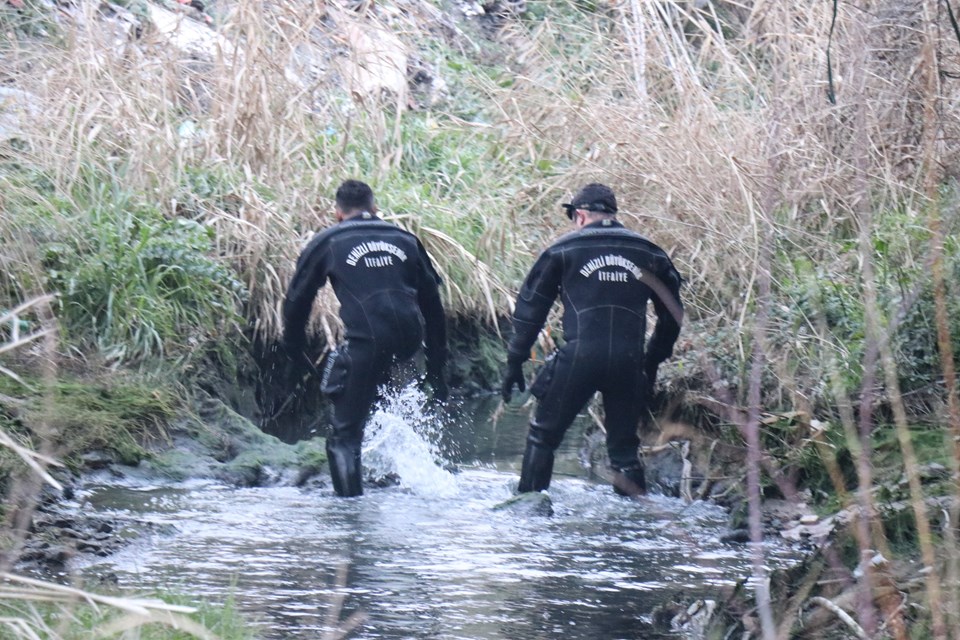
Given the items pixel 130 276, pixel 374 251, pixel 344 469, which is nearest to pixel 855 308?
pixel 374 251

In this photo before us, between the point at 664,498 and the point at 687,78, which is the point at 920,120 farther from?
the point at 664,498

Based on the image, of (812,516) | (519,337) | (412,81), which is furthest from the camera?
(412,81)

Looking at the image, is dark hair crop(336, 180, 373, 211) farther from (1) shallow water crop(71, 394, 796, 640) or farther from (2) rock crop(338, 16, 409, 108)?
(2) rock crop(338, 16, 409, 108)

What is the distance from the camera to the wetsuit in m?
7.72

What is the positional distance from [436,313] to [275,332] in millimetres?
2446

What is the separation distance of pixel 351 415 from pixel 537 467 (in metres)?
1.12

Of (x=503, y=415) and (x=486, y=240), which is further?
(x=503, y=415)

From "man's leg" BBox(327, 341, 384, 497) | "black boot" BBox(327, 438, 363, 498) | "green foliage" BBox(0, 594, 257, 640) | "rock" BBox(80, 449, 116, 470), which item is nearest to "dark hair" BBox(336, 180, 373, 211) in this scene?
"man's leg" BBox(327, 341, 384, 497)

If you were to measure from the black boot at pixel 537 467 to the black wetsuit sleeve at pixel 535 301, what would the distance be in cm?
54

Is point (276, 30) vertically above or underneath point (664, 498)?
above

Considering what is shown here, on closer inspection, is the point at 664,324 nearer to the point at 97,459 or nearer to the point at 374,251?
the point at 374,251

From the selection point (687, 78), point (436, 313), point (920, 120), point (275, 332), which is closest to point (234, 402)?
point (275, 332)

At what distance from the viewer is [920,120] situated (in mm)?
9461

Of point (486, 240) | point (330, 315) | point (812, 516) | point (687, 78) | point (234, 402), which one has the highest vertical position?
point (687, 78)
